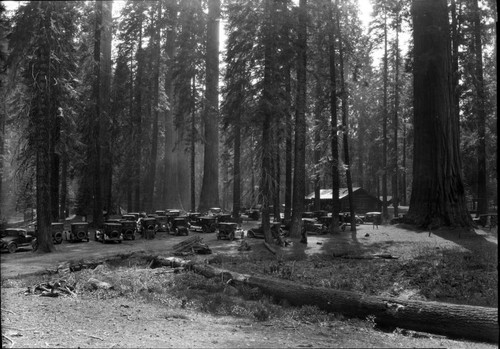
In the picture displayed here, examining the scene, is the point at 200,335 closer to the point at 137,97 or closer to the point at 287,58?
the point at 287,58

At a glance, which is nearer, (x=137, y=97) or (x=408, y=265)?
(x=408, y=265)

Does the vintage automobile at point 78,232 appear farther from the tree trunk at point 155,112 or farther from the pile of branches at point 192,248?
the tree trunk at point 155,112

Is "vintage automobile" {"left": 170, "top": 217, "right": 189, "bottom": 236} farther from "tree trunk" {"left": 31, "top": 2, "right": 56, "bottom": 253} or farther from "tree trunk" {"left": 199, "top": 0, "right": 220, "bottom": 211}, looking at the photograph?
"tree trunk" {"left": 199, "top": 0, "right": 220, "bottom": 211}

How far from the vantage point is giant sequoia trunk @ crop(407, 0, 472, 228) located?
64.5ft

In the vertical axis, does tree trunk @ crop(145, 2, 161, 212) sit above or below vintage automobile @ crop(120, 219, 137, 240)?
above

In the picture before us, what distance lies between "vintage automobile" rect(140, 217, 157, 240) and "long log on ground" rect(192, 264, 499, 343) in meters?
13.7

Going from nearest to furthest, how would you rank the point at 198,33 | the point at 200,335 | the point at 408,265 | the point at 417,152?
the point at 200,335 < the point at 408,265 < the point at 417,152 < the point at 198,33

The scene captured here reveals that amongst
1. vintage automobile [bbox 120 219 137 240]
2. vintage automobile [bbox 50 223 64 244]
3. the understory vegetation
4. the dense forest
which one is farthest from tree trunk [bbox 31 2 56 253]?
vintage automobile [bbox 120 219 137 240]

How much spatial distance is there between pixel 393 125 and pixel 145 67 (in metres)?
22.5

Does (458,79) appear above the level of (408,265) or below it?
above

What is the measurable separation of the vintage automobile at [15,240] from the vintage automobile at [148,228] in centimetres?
527

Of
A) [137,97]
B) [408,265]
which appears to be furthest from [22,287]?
[137,97]

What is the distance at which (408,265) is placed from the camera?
12398 mm

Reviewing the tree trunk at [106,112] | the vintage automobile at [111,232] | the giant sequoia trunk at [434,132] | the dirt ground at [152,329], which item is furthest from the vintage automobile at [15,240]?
→ the giant sequoia trunk at [434,132]
